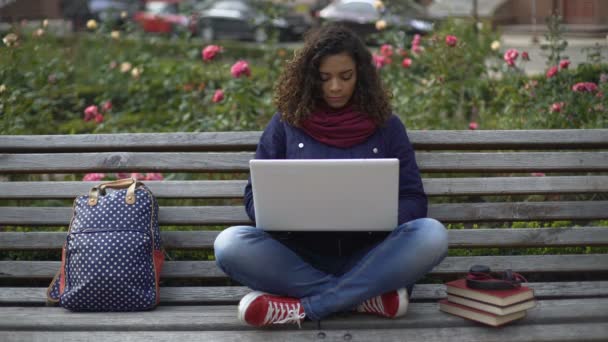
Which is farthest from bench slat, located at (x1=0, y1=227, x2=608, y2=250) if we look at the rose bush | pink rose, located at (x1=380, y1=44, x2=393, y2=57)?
pink rose, located at (x1=380, y1=44, x2=393, y2=57)

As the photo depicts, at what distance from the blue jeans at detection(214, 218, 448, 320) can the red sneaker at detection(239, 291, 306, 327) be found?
0.04 m

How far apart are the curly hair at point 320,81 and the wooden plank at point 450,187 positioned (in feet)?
1.36

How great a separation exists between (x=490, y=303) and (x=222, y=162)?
125cm

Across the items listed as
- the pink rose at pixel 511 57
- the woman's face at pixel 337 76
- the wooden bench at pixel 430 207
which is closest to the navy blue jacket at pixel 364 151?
the woman's face at pixel 337 76

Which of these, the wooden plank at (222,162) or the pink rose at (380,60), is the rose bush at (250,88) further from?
the wooden plank at (222,162)

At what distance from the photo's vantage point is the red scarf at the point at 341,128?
321 centimetres

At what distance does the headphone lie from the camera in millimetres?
2832

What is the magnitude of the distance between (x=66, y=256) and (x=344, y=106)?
3.74ft

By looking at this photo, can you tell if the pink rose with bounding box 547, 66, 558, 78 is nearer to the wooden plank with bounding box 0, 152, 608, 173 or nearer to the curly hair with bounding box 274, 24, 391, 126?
the wooden plank with bounding box 0, 152, 608, 173

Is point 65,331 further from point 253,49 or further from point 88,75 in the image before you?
point 253,49

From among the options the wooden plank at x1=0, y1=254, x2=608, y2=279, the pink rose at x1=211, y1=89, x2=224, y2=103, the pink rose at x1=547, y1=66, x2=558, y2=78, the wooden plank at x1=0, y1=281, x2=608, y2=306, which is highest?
the pink rose at x1=547, y1=66, x2=558, y2=78

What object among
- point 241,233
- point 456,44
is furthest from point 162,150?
point 456,44

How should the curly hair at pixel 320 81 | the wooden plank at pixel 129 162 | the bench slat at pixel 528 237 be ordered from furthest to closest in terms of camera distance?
the wooden plank at pixel 129 162
the bench slat at pixel 528 237
the curly hair at pixel 320 81

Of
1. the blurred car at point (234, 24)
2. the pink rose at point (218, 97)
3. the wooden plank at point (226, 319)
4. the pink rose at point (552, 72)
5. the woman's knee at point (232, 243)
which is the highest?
the pink rose at point (552, 72)
